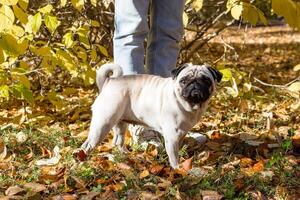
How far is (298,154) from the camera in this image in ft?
11.9

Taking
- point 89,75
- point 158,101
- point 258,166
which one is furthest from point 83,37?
point 258,166

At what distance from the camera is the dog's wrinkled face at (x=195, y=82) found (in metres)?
3.04

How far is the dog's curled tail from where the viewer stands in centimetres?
349

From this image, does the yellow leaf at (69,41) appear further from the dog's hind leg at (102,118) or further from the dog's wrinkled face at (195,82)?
the dog's wrinkled face at (195,82)

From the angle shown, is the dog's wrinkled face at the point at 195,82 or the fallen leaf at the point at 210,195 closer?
the fallen leaf at the point at 210,195

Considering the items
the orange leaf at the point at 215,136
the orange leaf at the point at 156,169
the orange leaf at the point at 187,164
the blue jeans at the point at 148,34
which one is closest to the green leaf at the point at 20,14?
the blue jeans at the point at 148,34

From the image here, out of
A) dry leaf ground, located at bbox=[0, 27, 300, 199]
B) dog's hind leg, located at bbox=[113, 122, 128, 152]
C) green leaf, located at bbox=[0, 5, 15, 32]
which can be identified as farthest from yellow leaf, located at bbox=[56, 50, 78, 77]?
green leaf, located at bbox=[0, 5, 15, 32]

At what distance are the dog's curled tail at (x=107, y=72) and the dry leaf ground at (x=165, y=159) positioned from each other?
17.6 inches

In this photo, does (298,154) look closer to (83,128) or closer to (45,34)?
(83,128)

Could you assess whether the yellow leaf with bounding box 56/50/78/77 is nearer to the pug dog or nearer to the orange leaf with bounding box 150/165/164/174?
the pug dog

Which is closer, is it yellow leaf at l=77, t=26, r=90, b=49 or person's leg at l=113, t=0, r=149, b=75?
person's leg at l=113, t=0, r=149, b=75

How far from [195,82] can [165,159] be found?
62 cm

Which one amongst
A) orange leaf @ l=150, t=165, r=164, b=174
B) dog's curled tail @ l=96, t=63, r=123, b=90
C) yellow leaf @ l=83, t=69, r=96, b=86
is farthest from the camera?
yellow leaf @ l=83, t=69, r=96, b=86

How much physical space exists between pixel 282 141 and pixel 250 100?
1479mm
